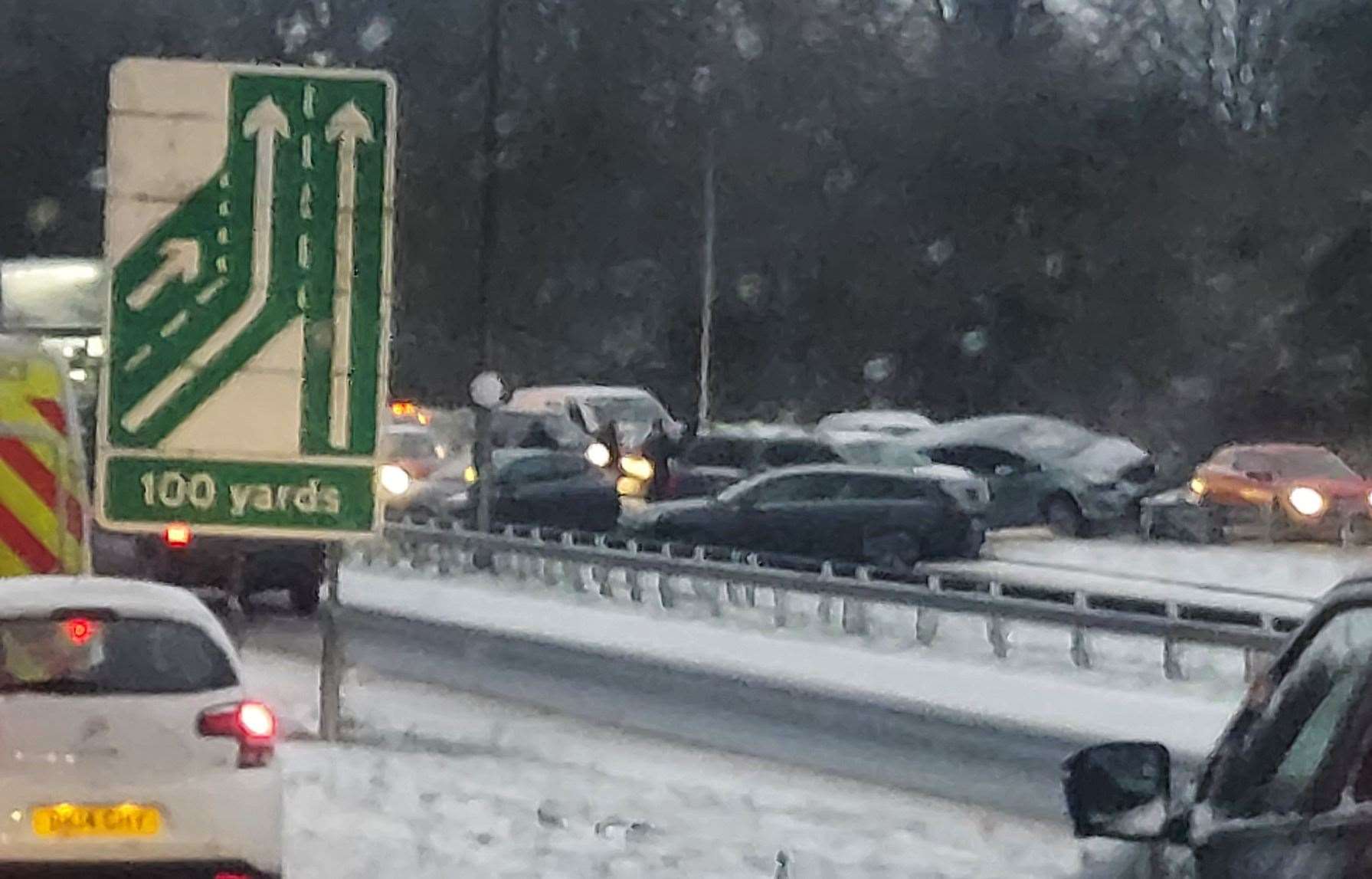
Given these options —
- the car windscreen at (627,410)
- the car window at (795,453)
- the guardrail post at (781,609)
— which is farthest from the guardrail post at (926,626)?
→ the car windscreen at (627,410)

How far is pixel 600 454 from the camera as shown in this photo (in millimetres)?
41375

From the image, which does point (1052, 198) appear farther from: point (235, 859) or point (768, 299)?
point (235, 859)

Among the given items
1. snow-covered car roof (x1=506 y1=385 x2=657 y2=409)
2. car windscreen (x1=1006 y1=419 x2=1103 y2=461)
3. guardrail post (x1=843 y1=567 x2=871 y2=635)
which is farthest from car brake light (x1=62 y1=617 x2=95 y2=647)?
snow-covered car roof (x1=506 y1=385 x2=657 y2=409)

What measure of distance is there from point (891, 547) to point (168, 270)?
21086 millimetres

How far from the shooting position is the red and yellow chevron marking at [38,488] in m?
12.1

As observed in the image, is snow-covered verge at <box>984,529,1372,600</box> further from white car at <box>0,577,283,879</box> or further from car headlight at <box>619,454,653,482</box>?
white car at <box>0,577,283,879</box>

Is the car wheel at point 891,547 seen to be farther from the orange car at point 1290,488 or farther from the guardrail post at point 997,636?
the guardrail post at point 997,636

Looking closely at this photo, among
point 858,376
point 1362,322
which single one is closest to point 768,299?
point 858,376

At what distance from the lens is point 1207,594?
102 ft

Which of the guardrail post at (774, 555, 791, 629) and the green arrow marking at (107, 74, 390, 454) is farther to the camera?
the guardrail post at (774, 555, 791, 629)

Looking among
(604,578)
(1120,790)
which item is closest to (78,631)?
(1120,790)

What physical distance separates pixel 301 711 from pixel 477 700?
2051 millimetres

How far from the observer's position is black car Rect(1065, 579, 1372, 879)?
160 inches

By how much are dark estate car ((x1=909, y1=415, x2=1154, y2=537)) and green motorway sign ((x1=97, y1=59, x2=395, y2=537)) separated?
28125mm
